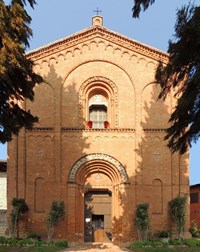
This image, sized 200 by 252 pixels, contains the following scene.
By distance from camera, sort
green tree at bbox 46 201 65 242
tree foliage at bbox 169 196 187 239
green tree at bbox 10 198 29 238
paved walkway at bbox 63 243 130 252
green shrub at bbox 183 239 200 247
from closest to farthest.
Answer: paved walkway at bbox 63 243 130 252, green shrub at bbox 183 239 200 247, green tree at bbox 46 201 65 242, green tree at bbox 10 198 29 238, tree foliage at bbox 169 196 187 239

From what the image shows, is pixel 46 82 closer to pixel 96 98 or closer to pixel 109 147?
pixel 96 98

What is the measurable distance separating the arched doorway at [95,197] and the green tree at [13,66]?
35.4ft

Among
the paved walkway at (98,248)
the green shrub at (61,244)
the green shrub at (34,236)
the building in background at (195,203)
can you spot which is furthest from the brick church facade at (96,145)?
the building in background at (195,203)

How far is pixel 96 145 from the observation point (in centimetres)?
2703

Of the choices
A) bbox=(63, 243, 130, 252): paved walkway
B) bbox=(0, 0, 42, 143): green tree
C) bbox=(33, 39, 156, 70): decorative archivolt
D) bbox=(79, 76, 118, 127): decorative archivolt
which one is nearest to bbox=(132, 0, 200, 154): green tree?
bbox=(0, 0, 42, 143): green tree

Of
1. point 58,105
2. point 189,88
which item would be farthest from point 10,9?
point 58,105

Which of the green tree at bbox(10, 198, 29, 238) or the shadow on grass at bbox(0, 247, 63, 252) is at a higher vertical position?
the green tree at bbox(10, 198, 29, 238)

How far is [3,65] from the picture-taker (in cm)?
1372

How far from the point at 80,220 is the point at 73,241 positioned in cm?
135

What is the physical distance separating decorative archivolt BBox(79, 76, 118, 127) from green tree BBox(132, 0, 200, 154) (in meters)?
12.4

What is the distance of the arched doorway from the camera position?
2652cm

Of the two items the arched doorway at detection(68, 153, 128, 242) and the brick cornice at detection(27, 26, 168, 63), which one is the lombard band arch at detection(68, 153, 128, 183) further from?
the brick cornice at detection(27, 26, 168, 63)

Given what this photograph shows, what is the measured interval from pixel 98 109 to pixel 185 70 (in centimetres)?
1544

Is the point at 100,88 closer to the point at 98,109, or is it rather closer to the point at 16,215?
the point at 98,109
